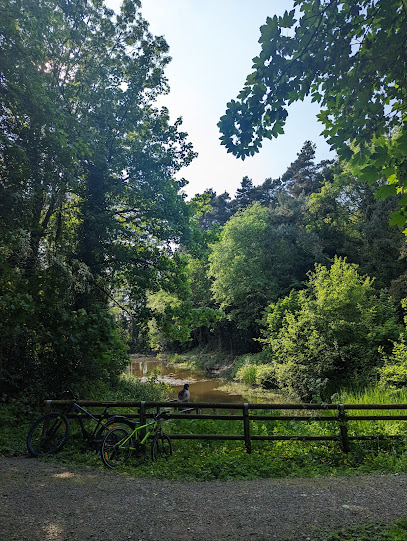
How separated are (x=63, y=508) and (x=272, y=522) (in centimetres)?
249

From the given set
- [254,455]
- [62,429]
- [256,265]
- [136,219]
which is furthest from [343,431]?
[256,265]

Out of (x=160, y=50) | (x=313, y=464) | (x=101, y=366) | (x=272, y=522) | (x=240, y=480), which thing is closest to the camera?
(x=272, y=522)

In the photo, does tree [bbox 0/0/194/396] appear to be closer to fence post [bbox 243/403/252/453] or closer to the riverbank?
fence post [bbox 243/403/252/453]

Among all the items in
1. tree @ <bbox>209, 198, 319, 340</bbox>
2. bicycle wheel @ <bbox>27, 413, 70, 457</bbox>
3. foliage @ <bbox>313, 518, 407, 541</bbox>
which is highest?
tree @ <bbox>209, 198, 319, 340</bbox>

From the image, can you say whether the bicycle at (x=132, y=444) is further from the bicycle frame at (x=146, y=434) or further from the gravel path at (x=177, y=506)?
the gravel path at (x=177, y=506)

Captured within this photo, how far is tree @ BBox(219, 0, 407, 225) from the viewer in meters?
3.39

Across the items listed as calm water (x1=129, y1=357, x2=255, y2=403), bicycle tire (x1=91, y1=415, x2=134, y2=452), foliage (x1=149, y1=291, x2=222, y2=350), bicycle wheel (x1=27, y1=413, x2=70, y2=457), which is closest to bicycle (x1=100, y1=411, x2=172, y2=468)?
bicycle tire (x1=91, y1=415, x2=134, y2=452)

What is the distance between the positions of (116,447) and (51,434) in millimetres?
1418

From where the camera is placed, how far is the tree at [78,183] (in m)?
8.09

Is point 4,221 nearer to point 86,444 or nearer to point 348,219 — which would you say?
point 86,444

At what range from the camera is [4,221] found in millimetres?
8227

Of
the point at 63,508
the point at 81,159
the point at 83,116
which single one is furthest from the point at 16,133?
the point at 63,508

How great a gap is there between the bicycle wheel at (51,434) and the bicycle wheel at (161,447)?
165 cm

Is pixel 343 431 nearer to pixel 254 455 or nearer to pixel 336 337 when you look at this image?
pixel 254 455
